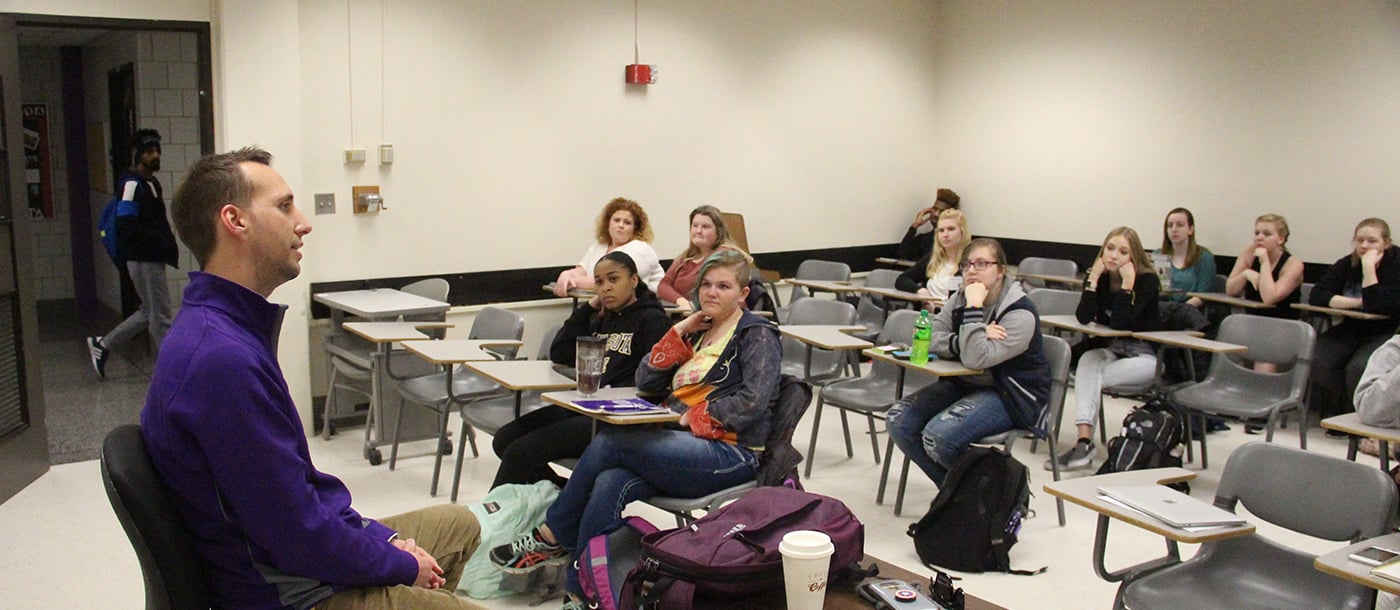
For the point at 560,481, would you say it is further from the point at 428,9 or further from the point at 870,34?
the point at 870,34

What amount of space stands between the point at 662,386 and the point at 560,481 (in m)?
0.51

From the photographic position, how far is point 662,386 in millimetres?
3771

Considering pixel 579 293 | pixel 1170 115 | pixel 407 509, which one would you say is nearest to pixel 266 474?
pixel 407 509

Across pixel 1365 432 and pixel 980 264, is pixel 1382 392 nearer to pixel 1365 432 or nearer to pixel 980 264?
pixel 1365 432

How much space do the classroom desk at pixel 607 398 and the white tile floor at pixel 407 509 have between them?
692mm

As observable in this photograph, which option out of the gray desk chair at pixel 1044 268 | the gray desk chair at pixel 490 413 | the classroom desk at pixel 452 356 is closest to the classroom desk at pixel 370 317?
the classroom desk at pixel 452 356

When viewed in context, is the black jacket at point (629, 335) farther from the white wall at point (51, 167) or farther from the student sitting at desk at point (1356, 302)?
the white wall at point (51, 167)

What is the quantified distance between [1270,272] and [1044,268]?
5.40 feet

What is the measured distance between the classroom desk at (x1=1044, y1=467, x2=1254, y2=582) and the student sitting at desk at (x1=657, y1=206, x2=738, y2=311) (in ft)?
9.48

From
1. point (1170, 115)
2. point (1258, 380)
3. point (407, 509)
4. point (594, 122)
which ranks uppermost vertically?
point (1170, 115)

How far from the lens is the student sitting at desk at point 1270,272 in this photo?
616 centimetres

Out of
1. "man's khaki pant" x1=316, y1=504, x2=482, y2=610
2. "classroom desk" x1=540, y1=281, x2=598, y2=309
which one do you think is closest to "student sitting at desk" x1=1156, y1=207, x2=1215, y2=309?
"classroom desk" x1=540, y1=281, x2=598, y2=309

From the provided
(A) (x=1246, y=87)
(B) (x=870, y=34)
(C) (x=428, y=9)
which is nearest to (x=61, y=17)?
(C) (x=428, y=9)

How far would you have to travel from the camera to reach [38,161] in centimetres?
→ 896
